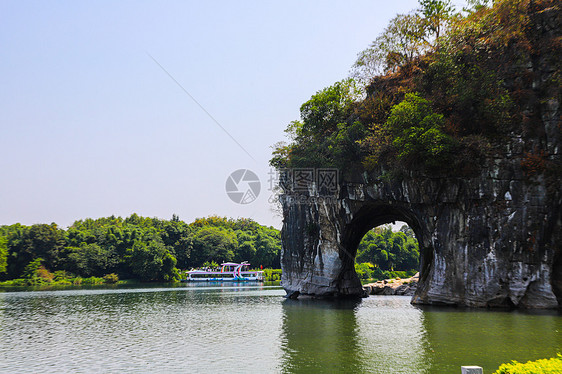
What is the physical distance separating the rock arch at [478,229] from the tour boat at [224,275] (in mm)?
44701

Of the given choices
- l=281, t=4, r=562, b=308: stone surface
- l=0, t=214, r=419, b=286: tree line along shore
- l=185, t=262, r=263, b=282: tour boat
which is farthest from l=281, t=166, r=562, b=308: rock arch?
l=185, t=262, r=263, b=282: tour boat

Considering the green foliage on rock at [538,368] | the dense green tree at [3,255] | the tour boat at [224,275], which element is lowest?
the tour boat at [224,275]

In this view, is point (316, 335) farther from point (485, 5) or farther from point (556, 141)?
point (485, 5)

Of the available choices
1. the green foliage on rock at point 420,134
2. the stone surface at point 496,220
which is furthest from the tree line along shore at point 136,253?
the green foliage on rock at point 420,134

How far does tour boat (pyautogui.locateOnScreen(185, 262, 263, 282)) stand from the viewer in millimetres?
71938

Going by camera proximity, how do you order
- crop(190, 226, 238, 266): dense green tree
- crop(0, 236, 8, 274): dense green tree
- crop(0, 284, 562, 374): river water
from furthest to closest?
1. crop(190, 226, 238, 266): dense green tree
2. crop(0, 236, 8, 274): dense green tree
3. crop(0, 284, 562, 374): river water

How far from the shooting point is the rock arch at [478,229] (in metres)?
22.0

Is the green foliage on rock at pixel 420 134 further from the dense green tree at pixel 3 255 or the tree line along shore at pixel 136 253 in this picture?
the dense green tree at pixel 3 255

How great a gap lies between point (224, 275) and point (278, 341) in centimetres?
6368

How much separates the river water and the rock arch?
1.84m

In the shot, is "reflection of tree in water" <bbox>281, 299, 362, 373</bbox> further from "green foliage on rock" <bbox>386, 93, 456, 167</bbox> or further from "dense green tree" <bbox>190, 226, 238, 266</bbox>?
"dense green tree" <bbox>190, 226, 238, 266</bbox>

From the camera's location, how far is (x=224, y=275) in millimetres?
77000

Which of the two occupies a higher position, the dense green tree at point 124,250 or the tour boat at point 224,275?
the dense green tree at point 124,250

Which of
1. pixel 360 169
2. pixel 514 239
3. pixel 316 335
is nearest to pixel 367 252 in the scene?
pixel 360 169
